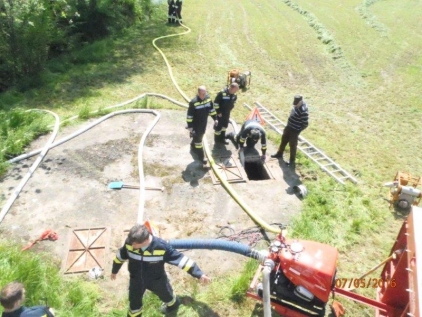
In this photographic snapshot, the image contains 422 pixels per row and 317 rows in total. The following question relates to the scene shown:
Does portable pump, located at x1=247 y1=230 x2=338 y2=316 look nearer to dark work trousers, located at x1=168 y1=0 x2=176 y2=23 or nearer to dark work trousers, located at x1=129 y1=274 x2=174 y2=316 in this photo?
dark work trousers, located at x1=129 y1=274 x2=174 y2=316

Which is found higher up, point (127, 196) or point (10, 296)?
point (10, 296)

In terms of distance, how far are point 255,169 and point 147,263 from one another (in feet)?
16.1

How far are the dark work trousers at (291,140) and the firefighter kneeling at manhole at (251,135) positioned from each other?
55 cm

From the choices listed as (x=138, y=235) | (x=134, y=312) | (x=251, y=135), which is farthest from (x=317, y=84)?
(x=138, y=235)

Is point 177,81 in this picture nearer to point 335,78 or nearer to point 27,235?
point 335,78

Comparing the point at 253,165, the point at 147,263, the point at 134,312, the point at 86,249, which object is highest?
the point at 147,263

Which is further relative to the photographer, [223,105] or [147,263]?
[223,105]

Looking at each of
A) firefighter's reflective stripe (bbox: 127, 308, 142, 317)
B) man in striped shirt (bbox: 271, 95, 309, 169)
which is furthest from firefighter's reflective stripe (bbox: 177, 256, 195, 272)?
man in striped shirt (bbox: 271, 95, 309, 169)

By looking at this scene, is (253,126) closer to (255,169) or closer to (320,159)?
(255,169)

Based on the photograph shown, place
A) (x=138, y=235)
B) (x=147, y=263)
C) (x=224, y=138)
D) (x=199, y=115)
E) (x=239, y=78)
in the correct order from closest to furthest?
(x=138, y=235) < (x=147, y=263) < (x=199, y=115) < (x=224, y=138) < (x=239, y=78)

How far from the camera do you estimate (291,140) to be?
26.8ft

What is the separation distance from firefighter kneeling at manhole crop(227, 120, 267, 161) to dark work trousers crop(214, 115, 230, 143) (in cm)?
34

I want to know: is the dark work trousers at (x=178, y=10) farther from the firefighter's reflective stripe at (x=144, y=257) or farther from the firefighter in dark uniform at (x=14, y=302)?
the firefighter in dark uniform at (x=14, y=302)

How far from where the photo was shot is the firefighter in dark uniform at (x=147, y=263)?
404cm
